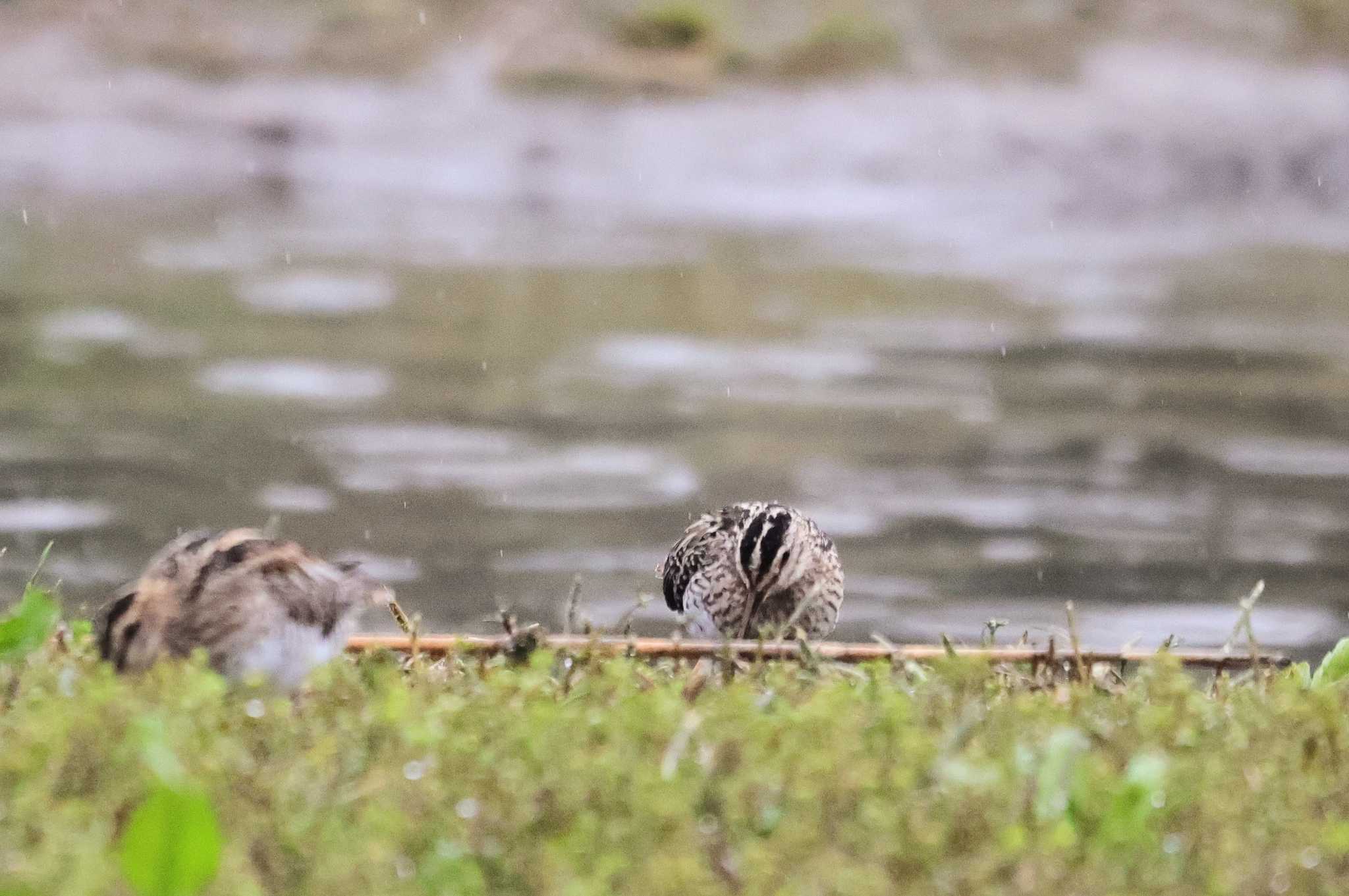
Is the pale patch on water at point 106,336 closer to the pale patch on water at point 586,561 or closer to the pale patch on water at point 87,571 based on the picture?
the pale patch on water at point 87,571

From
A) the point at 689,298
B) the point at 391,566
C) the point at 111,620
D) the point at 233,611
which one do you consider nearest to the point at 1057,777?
the point at 233,611

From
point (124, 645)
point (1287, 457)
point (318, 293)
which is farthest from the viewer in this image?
point (318, 293)

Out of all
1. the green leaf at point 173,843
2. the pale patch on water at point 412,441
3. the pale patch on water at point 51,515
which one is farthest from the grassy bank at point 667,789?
the pale patch on water at point 412,441

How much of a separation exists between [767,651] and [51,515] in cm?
1109

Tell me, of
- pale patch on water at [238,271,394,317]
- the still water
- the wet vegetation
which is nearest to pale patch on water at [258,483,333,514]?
the still water

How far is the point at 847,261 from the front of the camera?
3047 cm

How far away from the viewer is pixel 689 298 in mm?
27562

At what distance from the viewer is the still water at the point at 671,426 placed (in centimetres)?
1498

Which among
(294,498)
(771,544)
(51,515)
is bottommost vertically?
(51,515)

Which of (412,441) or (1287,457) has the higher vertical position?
(1287,457)

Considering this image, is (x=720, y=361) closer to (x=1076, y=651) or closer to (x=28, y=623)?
(x=1076, y=651)

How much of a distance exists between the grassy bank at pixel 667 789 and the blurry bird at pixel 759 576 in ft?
12.2

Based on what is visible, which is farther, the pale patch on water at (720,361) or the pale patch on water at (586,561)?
the pale patch on water at (720,361)

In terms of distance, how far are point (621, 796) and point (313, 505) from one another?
12.0m
